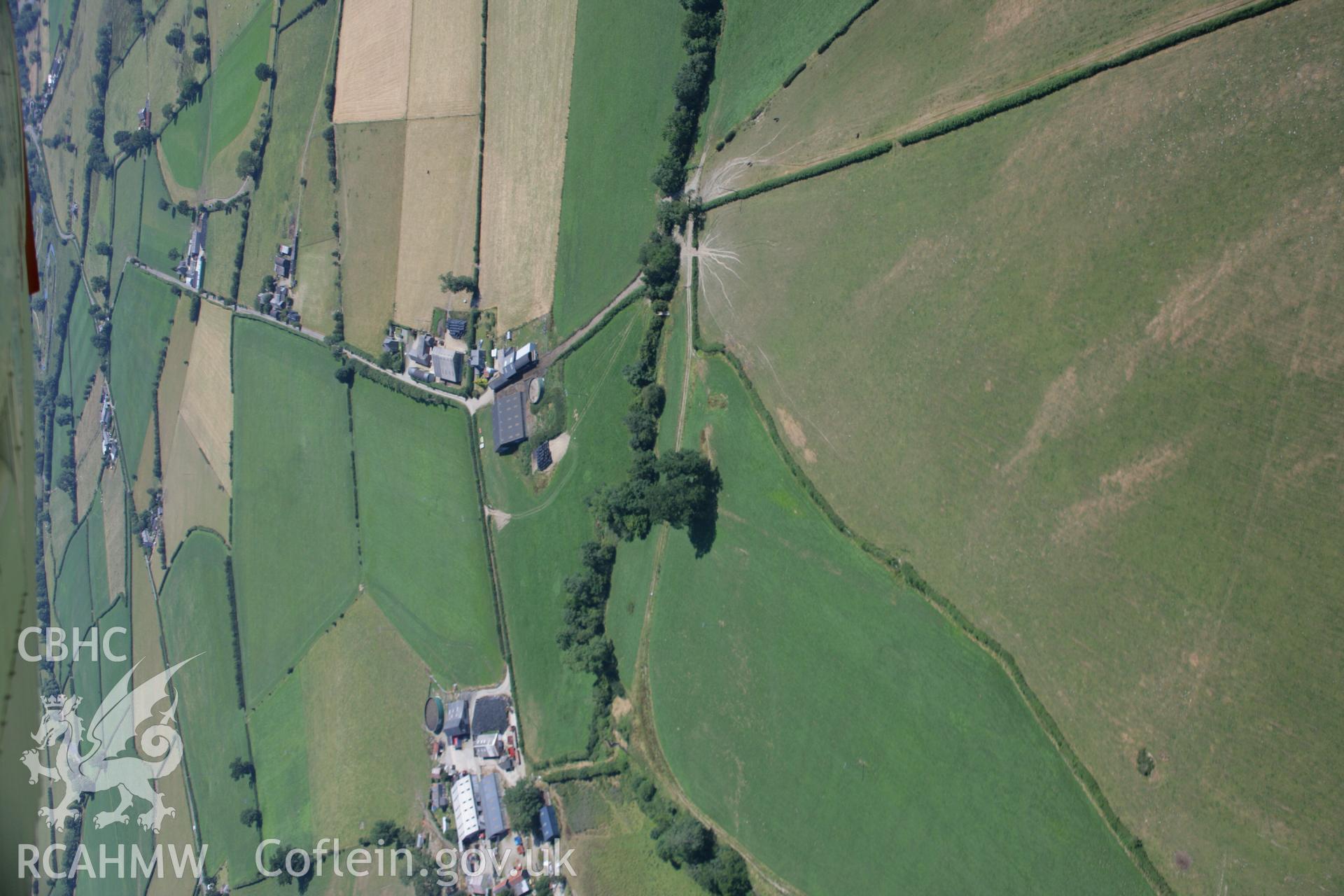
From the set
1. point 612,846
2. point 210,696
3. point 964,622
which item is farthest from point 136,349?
point 964,622

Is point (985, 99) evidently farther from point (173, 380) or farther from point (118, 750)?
point (118, 750)

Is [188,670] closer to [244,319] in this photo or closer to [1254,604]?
[244,319]

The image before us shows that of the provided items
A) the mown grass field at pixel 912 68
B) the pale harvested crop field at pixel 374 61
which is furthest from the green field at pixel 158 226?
the mown grass field at pixel 912 68

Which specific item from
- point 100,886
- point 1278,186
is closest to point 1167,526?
point 1278,186

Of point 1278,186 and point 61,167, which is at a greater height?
point 61,167

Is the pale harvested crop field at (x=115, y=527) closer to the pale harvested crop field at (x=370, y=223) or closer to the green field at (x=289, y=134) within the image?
the green field at (x=289, y=134)

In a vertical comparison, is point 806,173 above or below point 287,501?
below

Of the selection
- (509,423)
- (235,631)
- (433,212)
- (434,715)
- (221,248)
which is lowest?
(434,715)
